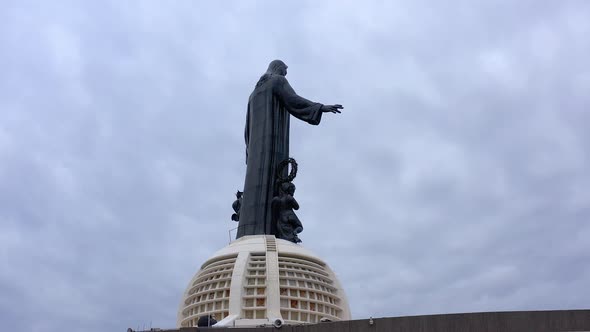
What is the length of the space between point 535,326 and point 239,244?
58.7 feet

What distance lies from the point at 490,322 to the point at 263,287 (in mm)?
13803

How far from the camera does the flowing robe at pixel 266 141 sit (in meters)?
39.3

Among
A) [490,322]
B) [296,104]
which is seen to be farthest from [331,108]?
[490,322]

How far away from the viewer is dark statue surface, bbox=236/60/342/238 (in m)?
39.3

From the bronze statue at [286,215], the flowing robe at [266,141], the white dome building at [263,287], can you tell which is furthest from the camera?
the flowing robe at [266,141]

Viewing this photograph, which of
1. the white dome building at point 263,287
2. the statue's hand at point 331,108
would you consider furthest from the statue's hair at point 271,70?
the white dome building at point 263,287

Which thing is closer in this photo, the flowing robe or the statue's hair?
the flowing robe

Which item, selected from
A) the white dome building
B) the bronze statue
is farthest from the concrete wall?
the bronze statue

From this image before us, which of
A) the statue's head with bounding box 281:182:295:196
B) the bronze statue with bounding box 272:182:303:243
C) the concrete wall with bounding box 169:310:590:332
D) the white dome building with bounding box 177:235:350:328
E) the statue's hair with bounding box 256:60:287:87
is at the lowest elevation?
the concrete wall with bounding box 169:310:590:332

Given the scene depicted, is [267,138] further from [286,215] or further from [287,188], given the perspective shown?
[286,215]

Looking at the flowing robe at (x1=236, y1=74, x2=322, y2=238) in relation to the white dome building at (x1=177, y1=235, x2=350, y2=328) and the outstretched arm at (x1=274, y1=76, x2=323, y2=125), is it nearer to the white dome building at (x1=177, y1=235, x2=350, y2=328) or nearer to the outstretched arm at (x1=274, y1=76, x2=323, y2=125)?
the outstretched arm at (x1=274, y1=76, x2=323, y2=125)

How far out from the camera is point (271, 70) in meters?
45.5

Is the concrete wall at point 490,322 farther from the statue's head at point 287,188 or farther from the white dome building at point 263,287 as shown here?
the statue's head at point 287,188

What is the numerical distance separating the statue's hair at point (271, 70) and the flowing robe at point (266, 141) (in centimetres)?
29
